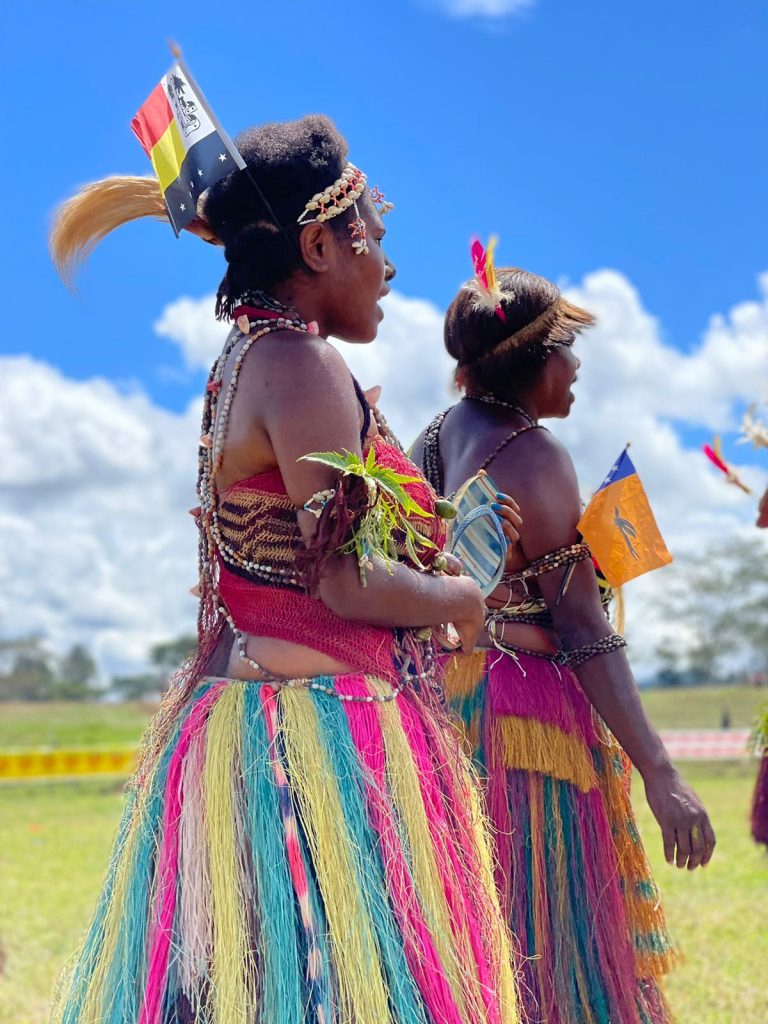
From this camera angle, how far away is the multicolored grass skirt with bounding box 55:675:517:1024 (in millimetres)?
2285

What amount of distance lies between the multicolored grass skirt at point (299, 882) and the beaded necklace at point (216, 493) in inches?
1.5

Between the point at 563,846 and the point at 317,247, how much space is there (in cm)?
170

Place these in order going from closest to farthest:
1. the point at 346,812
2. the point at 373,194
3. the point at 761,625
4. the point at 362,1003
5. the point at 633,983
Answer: the point at 362,1003 < the point at 346,812 < the point at 373,194 < the point at 633,983 < the point at 761,625

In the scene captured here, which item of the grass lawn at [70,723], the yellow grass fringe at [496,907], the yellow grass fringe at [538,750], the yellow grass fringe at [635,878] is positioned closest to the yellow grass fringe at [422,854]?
the yellow grass fringe at [496,907]

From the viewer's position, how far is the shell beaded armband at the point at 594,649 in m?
3.27

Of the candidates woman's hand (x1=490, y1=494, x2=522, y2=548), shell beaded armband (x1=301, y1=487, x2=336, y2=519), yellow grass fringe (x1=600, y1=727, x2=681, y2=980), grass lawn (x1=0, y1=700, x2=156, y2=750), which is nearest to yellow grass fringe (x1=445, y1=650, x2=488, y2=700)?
yellow grass fringe (x1=600, y1=727, x2=681, y2=980)

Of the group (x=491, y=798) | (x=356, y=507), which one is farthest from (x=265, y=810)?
(x=491, y=798)

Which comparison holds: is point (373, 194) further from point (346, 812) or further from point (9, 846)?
point (9, 846)

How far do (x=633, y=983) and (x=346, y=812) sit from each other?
133 cm

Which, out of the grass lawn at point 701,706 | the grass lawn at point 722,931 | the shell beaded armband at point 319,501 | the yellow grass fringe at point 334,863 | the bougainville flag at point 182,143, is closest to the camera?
the yellow grass fringe at point 334,863

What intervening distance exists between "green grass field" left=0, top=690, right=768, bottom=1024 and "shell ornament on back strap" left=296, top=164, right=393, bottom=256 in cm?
375

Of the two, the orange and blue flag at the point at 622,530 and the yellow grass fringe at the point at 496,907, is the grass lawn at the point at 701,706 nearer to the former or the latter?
the orange and blue flag at the point at 622,530

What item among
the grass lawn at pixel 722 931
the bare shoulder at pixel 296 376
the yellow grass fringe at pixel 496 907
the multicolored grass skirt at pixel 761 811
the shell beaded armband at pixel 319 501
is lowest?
the grass lawn at pixel 722 931

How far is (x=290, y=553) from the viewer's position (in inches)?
101
